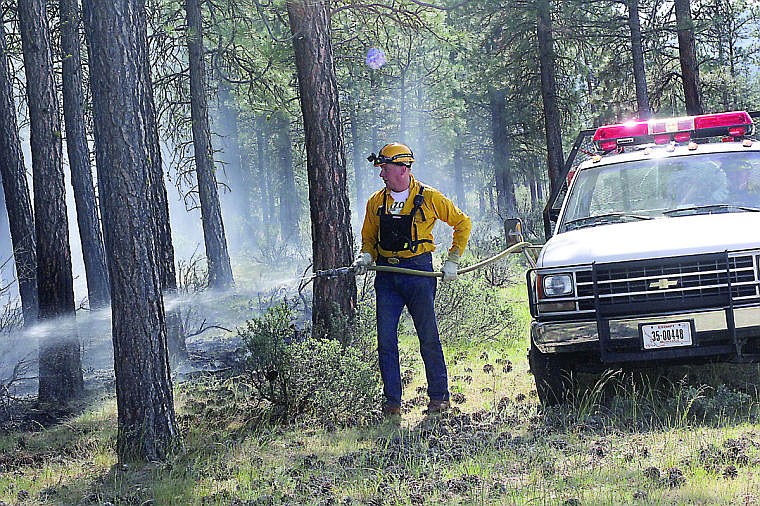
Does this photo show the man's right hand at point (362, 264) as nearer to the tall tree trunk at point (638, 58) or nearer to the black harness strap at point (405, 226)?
the black harness strap at point (405, 226)

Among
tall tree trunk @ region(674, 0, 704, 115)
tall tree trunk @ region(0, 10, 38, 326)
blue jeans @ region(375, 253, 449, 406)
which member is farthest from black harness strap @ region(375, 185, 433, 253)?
tall tree trunk @ region(674, 0, 704, 115)

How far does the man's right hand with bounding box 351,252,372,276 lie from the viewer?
7414 mm

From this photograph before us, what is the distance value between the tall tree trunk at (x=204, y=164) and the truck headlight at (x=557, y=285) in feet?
41.9

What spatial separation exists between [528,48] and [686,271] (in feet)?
52.8

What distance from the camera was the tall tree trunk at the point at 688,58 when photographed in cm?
1655

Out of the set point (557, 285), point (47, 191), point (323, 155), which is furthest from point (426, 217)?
point (47, 191)

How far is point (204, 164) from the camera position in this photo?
20625 mm

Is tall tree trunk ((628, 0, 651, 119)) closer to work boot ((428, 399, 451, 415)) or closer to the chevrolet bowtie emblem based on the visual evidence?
work boot ((428, 399, 451, 415))

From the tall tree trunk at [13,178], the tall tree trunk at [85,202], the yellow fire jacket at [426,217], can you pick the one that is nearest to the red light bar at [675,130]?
the yellow fire jacket at [426,217]

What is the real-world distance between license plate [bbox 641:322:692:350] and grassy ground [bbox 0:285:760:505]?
41 cm

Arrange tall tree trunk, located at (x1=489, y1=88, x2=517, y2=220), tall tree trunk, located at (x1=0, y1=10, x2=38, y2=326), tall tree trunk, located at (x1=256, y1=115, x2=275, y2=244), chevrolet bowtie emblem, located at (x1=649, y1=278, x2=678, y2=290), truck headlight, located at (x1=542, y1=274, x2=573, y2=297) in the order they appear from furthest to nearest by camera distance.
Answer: tall tree trunk, located at (x1=256, y1=115, x2=275, y2=244)
tall tree trunk, located at (x1=489, y1=88, x2=517, y2=220)
tall tree trunk, located at (x1=0, y1=10, x2=38, y2=326)
truck headlight, located at (x1=542, y1=274, x2=573, y2=297)
chevrolet bowtie emblem, located at (x1=649, y1=278, x2=678, y2=290)

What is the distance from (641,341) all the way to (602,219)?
1.54m

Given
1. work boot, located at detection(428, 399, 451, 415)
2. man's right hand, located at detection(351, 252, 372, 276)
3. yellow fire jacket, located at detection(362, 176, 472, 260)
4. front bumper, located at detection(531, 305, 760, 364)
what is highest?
yellow fire jacket, located at detection(362, 176, 472, 260)

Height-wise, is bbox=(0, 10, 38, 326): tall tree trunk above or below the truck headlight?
above
